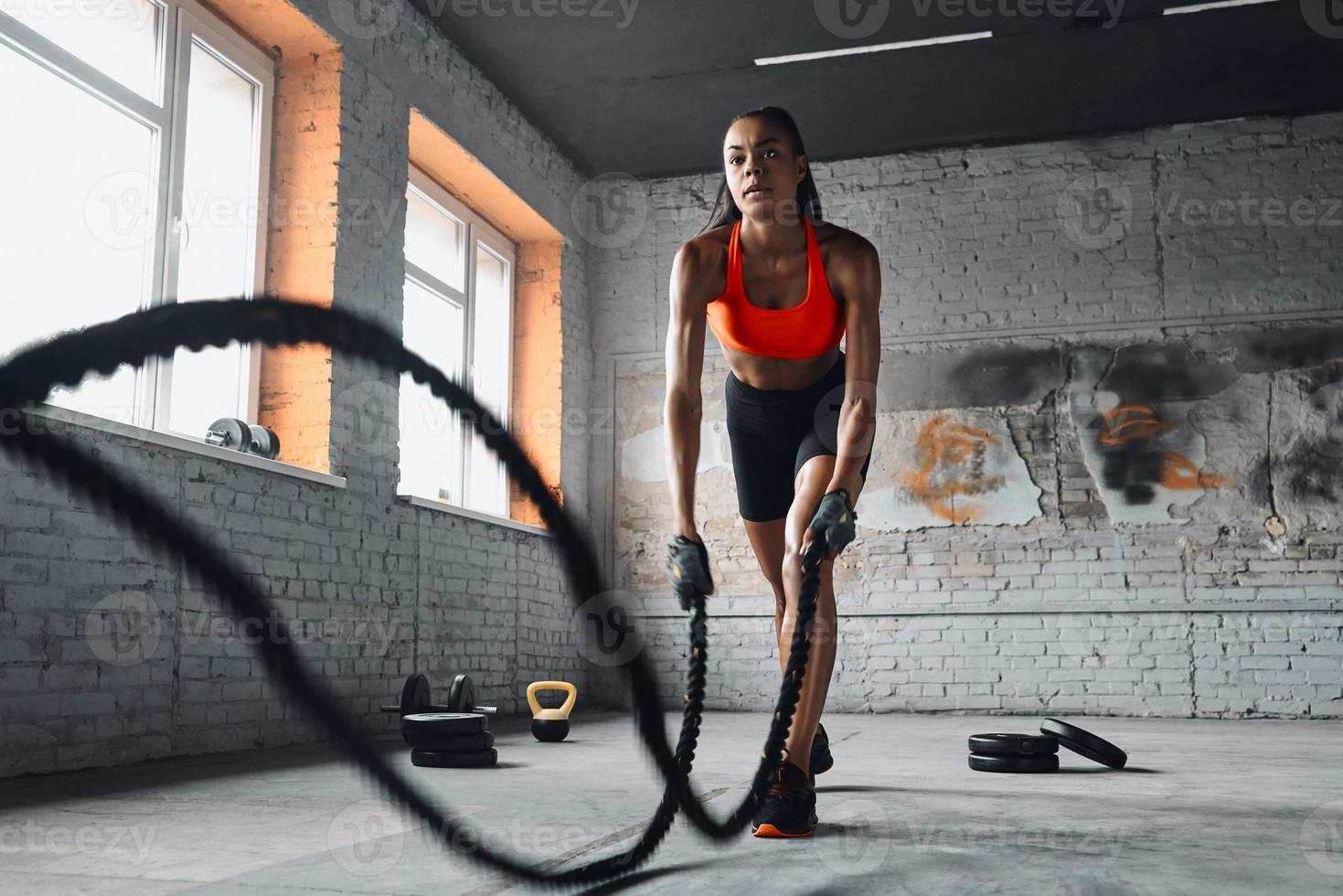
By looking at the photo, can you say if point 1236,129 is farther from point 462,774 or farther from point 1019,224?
point 462,774

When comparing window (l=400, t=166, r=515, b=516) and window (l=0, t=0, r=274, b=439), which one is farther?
window (l=400, t=166, r=515, b=516)

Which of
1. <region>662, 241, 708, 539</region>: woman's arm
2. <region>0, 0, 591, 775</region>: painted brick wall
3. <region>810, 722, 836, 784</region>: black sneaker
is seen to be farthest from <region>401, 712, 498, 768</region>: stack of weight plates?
<region>662, 241, 708, 539</region>: woman's arm

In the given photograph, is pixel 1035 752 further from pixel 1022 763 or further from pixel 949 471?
pixel 949 471

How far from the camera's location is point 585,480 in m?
7.76

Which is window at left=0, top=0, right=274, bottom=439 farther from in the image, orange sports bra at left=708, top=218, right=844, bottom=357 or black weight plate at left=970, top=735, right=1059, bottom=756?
black weight plate at left=970, top=735, right=1059, bottom=756

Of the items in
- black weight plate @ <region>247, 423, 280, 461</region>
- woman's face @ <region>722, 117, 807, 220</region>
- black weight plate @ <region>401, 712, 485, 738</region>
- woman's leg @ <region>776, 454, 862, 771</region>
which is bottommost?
black weight plate @ <region>401, 712, 485, 738</region>

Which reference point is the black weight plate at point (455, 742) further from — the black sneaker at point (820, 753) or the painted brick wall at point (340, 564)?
the black sneaker at point (820, 753)

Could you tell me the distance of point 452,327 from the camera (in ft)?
21.6

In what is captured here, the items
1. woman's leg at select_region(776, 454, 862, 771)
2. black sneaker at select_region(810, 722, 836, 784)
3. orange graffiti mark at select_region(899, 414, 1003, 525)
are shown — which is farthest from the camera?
orange graffiti mark at select_region(899, 414, 1003, 525)

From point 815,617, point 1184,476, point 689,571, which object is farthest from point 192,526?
point 1184,476

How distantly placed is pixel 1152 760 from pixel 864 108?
4405mm

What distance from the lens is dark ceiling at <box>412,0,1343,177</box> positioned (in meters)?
5.86

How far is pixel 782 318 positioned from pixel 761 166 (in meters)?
0.33

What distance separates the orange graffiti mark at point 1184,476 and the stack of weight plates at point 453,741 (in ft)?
A: 15.6
